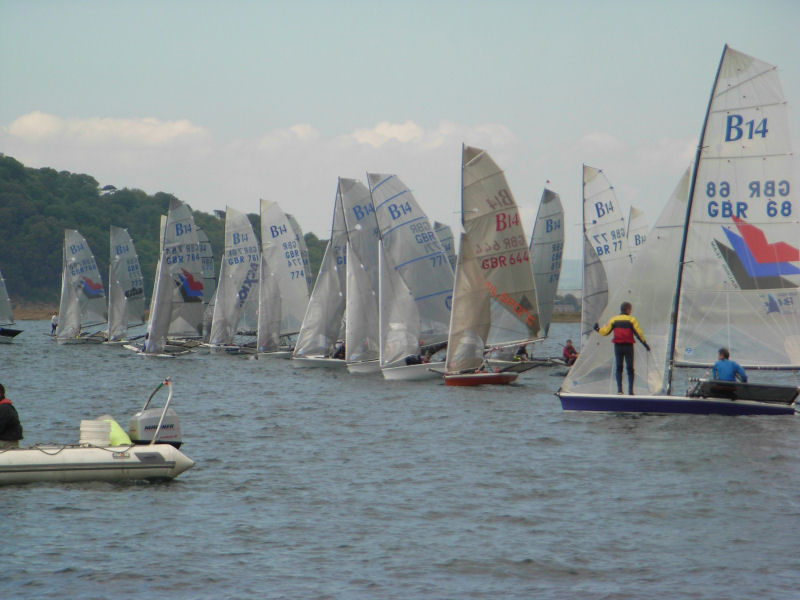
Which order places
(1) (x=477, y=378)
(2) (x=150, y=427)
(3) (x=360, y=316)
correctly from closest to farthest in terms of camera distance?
(2) (x=150, y=427) → (1) (x=477, y=378) → (3) (x=360, y=316)

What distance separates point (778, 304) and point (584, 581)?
44.7 feet

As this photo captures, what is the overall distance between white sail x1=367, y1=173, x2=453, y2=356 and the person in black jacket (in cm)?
2118

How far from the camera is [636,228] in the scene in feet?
157

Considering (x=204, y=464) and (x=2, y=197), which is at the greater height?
(x=2, y=197)

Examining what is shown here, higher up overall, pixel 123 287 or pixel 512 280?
pixel 123 287

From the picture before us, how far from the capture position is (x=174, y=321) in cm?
5938

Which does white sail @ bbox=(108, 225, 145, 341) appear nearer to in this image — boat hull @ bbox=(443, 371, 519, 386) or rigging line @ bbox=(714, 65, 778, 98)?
boat hull @ bbox=(443, 371, 519, 386)

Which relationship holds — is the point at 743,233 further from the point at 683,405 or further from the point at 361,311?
the point at 361,311

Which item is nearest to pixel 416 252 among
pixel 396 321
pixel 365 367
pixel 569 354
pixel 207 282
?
pixel 396 321

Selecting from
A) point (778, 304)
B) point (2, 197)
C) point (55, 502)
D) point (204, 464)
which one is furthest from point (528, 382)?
point (2, 197)

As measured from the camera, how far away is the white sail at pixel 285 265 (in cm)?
5309

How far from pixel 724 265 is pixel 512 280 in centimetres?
1132

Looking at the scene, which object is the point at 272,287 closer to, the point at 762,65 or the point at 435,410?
the point at 435,410

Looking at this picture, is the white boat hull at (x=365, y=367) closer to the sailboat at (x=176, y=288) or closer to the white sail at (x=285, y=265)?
the sailboat at (x=176, y=288)
